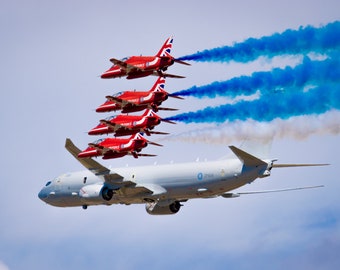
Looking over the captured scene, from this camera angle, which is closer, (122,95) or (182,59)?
(182,59)

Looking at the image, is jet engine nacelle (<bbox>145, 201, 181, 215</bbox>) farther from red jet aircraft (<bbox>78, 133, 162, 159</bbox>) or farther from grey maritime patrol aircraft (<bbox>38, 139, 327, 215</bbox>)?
red jet aircraft (<bbox>78, 133, 162, 159</bbox>)

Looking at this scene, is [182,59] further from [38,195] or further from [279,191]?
[38,195]

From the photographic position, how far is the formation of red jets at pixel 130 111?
7862 cm

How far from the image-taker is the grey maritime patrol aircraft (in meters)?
78.7

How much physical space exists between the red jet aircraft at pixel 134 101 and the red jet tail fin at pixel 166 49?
2.51m

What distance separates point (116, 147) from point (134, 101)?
3760 mm

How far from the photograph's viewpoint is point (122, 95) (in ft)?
267

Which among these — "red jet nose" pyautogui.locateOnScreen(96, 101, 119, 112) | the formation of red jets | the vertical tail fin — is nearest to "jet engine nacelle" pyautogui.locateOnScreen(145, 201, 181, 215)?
the formation of red jets

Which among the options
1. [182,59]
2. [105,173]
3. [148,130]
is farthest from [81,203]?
[182,59]

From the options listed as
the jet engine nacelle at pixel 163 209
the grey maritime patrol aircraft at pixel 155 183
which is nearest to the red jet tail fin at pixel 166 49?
the grey maritime patrol aircraft at pixel 155 183

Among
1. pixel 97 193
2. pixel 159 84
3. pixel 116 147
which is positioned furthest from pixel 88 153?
pixel 159 84

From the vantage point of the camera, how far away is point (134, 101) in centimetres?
8050

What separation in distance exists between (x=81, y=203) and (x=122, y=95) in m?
11.0

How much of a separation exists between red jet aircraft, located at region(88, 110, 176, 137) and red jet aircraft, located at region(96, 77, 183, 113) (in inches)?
26.6
